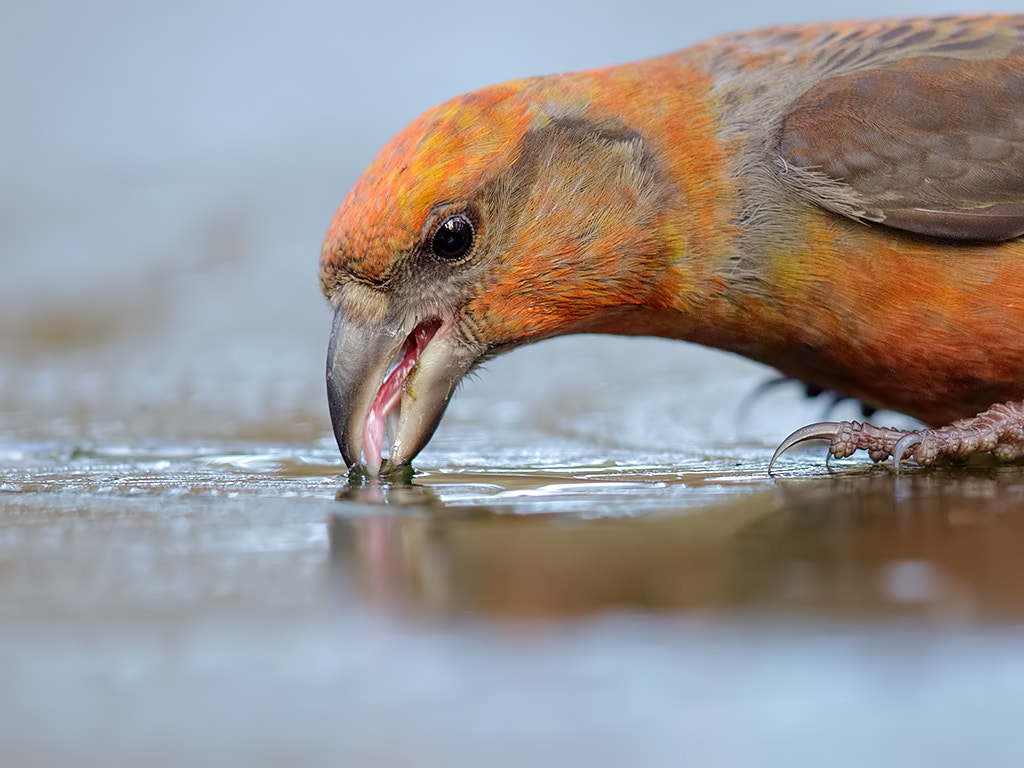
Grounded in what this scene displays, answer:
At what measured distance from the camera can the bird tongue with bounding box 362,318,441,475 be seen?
2730 mm

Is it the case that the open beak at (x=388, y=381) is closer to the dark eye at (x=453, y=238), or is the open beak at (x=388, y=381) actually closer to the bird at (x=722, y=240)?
the bird at (x=722, y=240)

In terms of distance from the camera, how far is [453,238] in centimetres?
271

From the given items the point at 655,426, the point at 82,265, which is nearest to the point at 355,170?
the point at 82,265

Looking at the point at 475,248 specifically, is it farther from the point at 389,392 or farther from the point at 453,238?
the point at 389,392

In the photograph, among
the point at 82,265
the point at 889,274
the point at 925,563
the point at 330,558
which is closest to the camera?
the point at 925,563

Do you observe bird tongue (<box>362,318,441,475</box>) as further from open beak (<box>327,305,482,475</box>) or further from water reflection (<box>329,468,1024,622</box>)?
water reflection (<box>329,468,1024,622</box>)

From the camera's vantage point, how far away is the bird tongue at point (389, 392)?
2.73 m

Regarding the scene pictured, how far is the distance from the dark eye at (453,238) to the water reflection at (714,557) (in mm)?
640

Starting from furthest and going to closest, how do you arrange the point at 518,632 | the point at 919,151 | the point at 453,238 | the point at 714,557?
the point at 919,151 < the point at 453,238 < the point at 714,557 < the point at 518,632

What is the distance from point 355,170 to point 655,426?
450 centimetres

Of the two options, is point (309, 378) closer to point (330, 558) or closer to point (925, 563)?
point (330, 558)

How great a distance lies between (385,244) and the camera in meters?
2.65

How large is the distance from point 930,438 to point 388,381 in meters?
1.19

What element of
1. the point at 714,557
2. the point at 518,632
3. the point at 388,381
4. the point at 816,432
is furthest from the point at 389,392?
→ the point at 518,632
